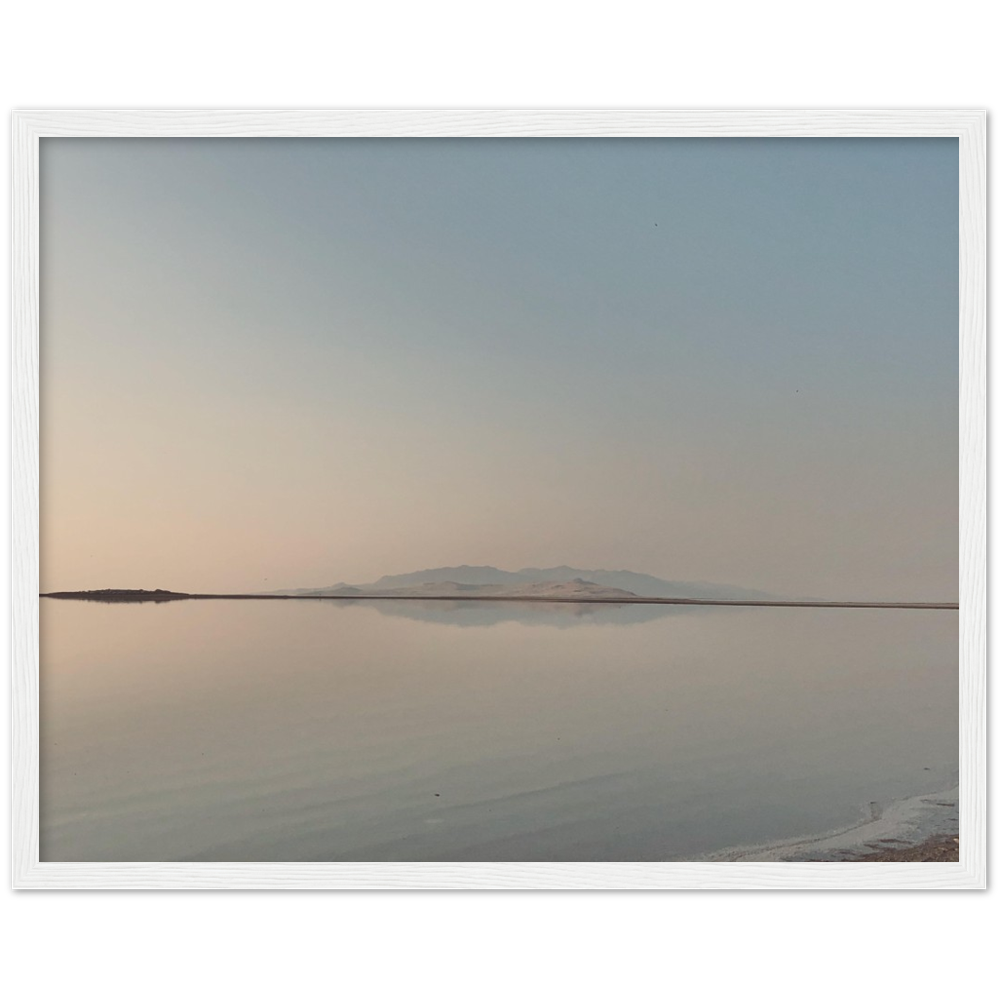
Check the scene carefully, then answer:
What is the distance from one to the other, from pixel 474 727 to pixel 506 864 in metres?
0.60

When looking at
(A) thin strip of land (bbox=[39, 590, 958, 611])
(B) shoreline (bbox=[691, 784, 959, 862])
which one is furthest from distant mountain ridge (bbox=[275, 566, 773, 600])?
(B) shoreline (bbox=[691, 784, 959, 862])

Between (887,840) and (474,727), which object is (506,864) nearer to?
(474,727)

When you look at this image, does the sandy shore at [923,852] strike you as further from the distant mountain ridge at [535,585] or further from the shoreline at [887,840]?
the distant mountain ridge at [535,585]

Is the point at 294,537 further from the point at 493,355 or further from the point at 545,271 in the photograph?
the point at 545,271

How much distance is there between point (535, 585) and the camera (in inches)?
116

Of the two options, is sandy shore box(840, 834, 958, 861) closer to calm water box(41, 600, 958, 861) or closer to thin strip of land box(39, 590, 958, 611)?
calm water box(41, 600, 958, 861)

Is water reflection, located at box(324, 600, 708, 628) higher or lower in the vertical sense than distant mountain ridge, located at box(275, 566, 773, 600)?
lower

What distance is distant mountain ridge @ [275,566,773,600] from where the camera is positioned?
2.92 meters

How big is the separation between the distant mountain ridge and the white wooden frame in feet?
2.55

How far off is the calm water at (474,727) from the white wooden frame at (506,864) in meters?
0.06

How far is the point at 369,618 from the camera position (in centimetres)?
302

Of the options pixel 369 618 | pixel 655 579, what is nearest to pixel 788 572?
pixel 655 579

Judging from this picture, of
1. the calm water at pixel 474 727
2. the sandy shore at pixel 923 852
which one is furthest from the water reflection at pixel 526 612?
the sandy shore at pixel 923 852

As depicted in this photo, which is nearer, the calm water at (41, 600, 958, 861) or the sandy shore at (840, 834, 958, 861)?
the sandy shore at (840, 834, 958, 861)
